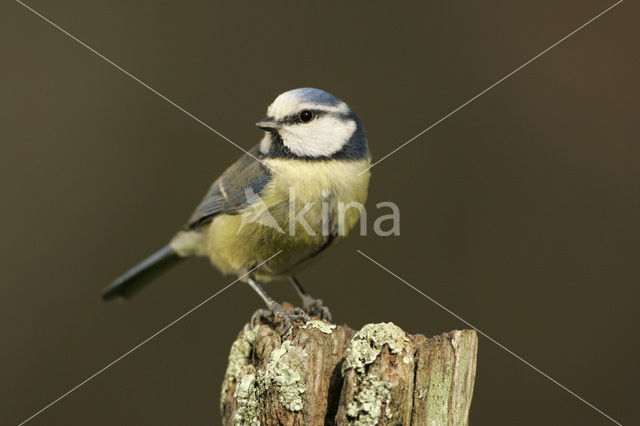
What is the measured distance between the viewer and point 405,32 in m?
4.35

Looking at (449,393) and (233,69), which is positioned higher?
(233,69)

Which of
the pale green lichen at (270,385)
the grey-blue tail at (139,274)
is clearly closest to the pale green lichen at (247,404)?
the pale green lichen at (270,385)

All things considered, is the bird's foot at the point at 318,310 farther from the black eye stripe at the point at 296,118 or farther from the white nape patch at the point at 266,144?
the black eye stripe at the point at 296,118

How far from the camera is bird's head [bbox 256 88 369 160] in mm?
2732

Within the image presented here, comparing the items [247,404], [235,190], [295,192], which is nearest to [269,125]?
[295,192]

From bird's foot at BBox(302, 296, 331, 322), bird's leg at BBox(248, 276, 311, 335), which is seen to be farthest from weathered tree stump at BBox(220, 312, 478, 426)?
bird's foot at BBox(302, 296, 331, 322)

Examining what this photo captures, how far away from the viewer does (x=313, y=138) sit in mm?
2760

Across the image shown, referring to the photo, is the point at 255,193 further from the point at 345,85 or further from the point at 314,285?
the point at 345,85

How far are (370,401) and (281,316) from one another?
885 mm

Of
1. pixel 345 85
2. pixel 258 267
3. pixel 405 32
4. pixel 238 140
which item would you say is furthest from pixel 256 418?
pixel 405 32

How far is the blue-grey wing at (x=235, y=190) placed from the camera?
2861 mm

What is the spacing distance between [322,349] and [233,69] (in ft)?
9.53

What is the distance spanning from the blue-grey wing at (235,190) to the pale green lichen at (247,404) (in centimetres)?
99

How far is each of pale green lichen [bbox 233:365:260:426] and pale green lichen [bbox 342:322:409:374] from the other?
0.34 m
